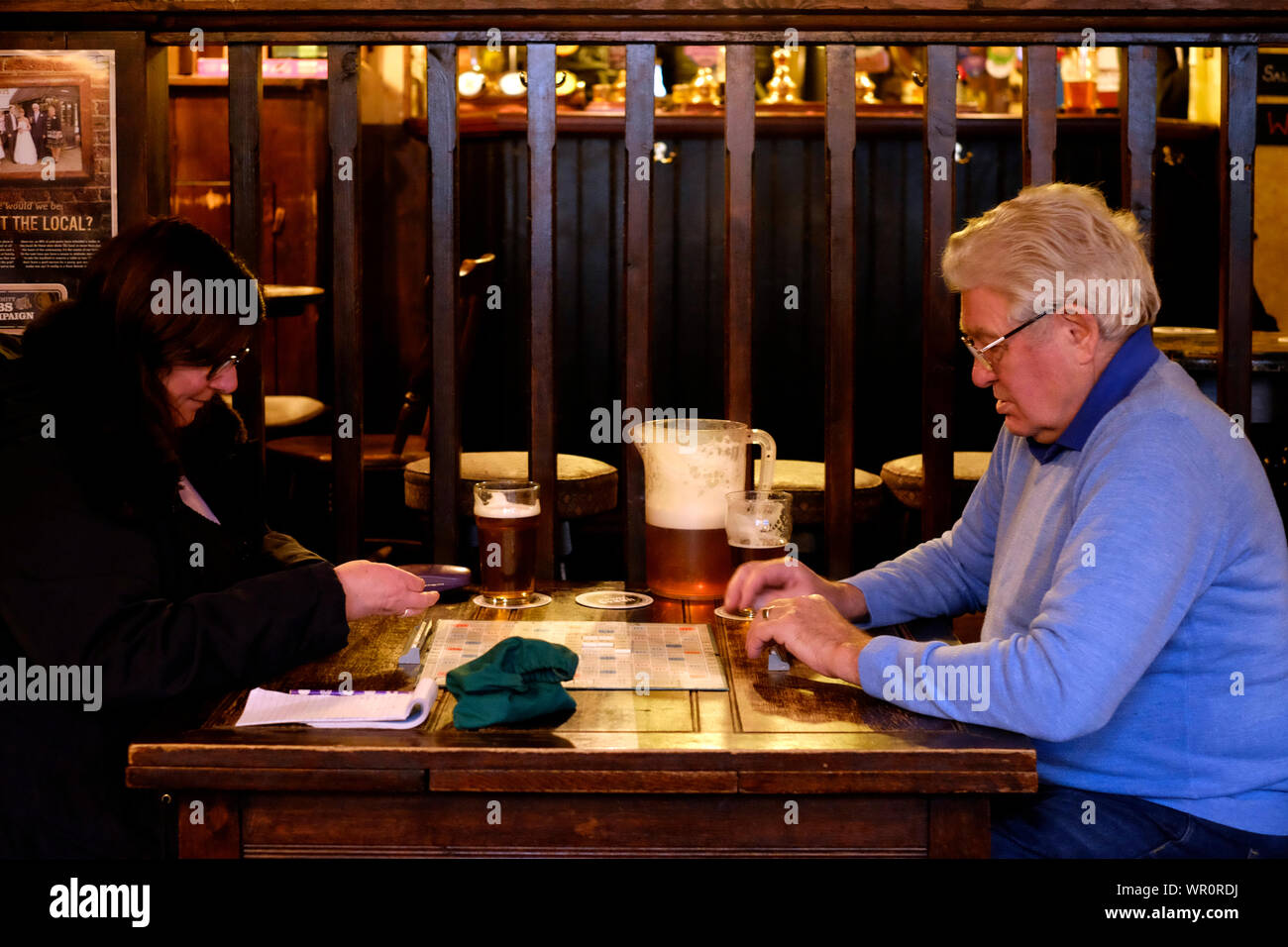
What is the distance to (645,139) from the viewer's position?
2.22 m

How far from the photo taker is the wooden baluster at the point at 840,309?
2223 mm

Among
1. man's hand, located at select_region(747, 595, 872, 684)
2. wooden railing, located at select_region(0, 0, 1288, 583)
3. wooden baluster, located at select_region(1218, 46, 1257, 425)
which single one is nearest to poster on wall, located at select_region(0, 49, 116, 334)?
wooden railing, located at select_region(0, 0, 1288, 583)

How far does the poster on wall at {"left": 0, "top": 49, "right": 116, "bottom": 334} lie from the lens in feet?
7.10

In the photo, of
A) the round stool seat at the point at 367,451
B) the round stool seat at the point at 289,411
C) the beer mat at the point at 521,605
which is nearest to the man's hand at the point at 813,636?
the beer mat at the point at 521,605

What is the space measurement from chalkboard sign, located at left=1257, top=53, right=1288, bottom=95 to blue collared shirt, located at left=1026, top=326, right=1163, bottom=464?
15.7 ft

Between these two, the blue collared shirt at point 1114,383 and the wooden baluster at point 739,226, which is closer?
the blue collared shirt at point 1114,383

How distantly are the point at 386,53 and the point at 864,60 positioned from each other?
7.13 ft

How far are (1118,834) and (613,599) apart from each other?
82cm

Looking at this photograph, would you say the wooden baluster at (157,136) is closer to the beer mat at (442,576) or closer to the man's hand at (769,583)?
the beer mat at (442,576)

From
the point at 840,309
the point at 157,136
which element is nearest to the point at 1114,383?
the point at 840,309

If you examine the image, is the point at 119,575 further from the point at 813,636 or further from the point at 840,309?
the point at 840,309

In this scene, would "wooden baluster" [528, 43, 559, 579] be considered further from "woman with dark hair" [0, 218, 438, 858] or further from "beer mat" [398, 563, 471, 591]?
"woman with dark hair" [0, 218, 438, 858]

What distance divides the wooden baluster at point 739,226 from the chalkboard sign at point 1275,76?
4389 mm
